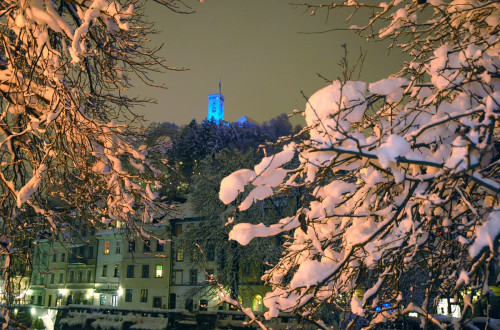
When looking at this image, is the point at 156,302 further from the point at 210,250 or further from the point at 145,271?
the point at 210,250

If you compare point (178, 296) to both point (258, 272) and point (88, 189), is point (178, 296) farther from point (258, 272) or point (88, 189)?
point (88, 189)

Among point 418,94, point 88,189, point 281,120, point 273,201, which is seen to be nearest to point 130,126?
point 88,189

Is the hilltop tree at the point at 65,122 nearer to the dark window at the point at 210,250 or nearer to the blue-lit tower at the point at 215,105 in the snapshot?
the dark window at the point at 210,250

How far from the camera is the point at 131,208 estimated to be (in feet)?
20.6

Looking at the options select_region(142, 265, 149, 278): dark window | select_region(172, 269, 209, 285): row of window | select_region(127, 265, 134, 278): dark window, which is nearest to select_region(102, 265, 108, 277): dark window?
select_region(127, 265, 134, 278): dark window

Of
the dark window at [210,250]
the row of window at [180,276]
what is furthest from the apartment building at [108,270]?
the dark window at [210,250]

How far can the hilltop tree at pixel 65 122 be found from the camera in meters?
5.11

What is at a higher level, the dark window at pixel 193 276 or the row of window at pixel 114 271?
the row of window at pixel 114 271

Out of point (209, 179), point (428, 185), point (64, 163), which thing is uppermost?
point (209, 179)

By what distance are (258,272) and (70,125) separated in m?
22.7

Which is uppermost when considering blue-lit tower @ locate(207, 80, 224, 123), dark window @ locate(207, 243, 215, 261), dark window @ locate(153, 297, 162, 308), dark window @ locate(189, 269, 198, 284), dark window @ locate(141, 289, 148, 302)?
blue-lit tower @ locate(207, 80, 224, 123)

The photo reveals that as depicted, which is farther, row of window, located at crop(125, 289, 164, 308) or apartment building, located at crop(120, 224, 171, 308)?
row of window, located at crop(125, 289, 164, 308)

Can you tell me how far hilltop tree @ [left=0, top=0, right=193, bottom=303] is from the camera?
5113 millimetres

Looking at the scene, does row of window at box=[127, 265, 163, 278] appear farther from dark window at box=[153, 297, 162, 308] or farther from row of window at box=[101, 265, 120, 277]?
dark window at box=[153, 297, 162, 308]
